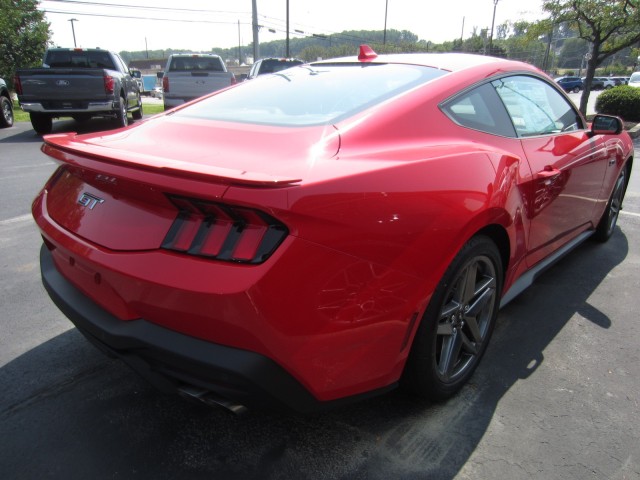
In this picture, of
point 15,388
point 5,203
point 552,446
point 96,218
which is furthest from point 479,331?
point 5,203

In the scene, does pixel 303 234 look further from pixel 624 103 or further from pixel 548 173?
pixel 624 103

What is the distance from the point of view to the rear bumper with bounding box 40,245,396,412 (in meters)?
1.53

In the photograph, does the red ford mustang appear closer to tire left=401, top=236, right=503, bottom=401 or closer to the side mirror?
tire left=401, top=236, right=503, bottom=401

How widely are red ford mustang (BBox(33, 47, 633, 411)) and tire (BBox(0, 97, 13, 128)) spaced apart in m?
11.6

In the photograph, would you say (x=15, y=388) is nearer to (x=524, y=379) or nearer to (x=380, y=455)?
(x=380, y=455)

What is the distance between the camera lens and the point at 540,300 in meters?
3.47

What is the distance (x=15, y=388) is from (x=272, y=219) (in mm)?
1757

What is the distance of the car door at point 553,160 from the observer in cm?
269

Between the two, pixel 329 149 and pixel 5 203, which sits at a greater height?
pixel 329 149

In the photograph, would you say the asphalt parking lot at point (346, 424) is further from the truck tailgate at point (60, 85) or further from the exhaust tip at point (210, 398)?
the truck tailgate at point (60, 85)

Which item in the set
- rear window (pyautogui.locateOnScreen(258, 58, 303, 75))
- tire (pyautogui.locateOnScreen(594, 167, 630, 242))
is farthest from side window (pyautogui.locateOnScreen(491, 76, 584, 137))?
rear window (pyautogui.locateOnScreen(258, 58, 303, 75))

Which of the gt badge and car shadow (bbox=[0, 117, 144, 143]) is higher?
the gt badge

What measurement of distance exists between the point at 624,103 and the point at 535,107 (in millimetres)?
14988

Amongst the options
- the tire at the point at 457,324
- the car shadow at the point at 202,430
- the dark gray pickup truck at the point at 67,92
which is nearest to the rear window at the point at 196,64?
the dark gray pickup truck at the point at 67,92
